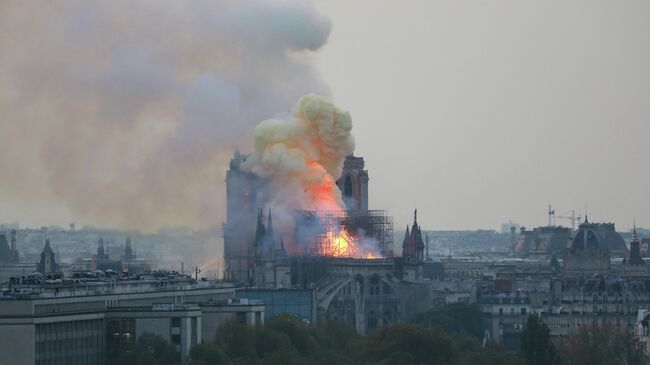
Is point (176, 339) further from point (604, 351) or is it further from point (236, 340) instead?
point (604, 351)

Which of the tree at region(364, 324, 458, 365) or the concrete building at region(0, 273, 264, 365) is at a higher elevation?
the concrete building at region(0, 273, 264, 365)

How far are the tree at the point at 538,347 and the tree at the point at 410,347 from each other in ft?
32.6

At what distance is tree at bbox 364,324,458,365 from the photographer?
169750 millimetres

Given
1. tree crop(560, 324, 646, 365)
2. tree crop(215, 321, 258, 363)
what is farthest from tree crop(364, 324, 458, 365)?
tree crop(560, 324, 646, 365)

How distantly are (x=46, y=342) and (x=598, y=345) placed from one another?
201 ft

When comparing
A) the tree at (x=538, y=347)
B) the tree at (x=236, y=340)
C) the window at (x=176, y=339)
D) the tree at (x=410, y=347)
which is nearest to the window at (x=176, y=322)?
the window at (x=176, y=339)

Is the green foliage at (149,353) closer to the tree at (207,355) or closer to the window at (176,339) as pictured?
the tree at (207,355)

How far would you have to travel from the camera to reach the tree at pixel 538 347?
603ft

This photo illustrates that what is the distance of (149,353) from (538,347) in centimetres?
4283

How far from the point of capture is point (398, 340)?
17300cm

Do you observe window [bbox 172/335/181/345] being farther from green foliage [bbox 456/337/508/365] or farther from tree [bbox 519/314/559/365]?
tree [bbox 519/314/559/365]

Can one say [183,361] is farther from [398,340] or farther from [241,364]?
[398,340]

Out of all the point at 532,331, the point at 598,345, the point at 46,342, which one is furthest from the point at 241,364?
the point at 598,345

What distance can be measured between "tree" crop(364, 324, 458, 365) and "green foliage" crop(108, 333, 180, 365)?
789 inches
